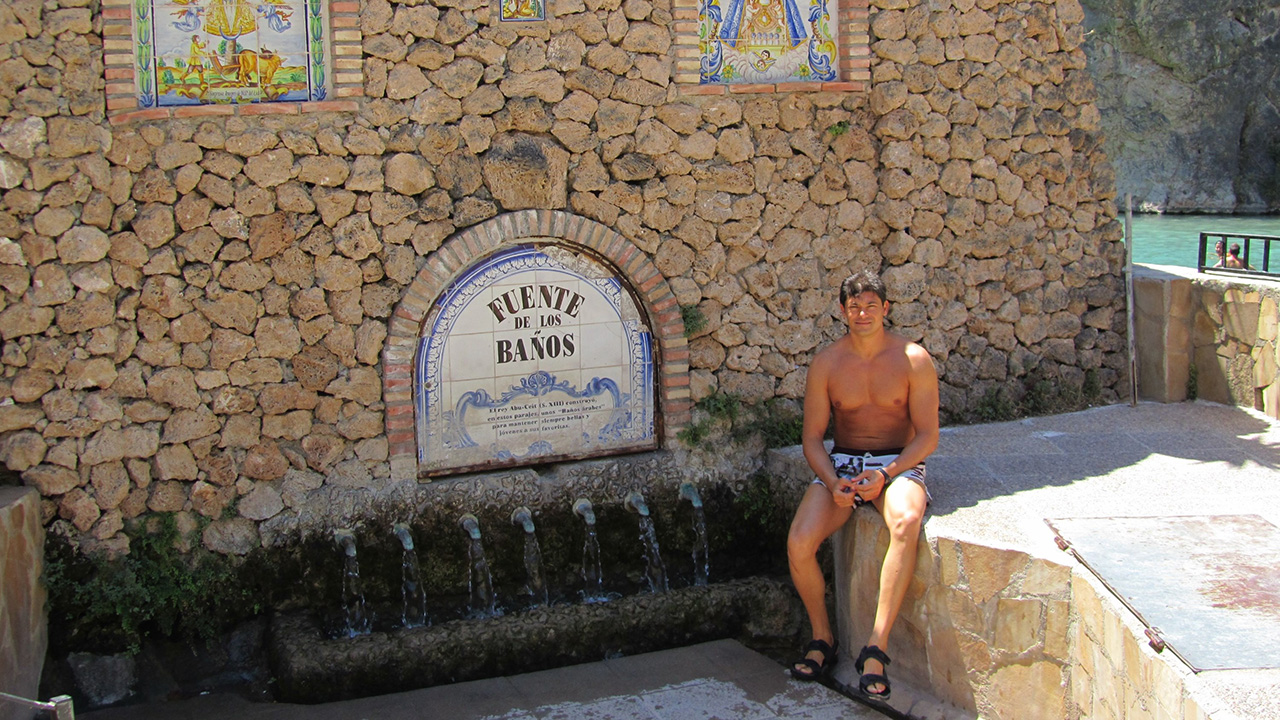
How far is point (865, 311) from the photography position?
5.43 meters

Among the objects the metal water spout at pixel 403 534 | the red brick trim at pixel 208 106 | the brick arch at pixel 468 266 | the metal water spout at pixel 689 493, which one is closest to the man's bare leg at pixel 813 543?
the metal water spout at pixel 689 493

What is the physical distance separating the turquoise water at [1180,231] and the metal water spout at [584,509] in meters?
5.42

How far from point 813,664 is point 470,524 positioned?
2048mm

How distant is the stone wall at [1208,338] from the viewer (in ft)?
22.5

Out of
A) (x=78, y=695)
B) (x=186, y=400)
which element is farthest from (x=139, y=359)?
(x=78, y=695)

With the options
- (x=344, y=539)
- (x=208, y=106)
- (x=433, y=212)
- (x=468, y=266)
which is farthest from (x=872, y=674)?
(x=208, y=106)

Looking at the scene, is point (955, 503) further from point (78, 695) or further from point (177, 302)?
point (78, 695)

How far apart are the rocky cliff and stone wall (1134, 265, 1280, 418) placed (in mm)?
15789

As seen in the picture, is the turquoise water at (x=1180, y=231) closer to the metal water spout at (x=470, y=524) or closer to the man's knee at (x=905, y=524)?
the man's knee at (x=905, y=524)

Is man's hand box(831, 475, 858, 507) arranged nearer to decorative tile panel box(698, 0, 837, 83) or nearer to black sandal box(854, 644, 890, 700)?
black sandal box(854, 644, 890, 700)

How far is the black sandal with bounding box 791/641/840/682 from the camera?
5.40m

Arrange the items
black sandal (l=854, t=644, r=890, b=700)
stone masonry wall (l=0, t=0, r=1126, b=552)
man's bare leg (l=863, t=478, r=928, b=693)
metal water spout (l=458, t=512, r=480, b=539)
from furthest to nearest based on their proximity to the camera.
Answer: metal water spout (l=458, t=512, r=480, b=539) < stone masonry wall (l=0, t=0, r=1126, b=552) < man's bare leg (l=863, t=478, r=928, b=693) < black sandal (l=854, t=644, r=890, b=700)

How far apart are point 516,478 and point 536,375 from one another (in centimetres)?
60

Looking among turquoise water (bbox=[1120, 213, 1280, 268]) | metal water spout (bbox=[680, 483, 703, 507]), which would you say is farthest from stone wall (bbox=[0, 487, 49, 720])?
turquoise water (bbox=[1120, 213, 1280, 268])
